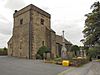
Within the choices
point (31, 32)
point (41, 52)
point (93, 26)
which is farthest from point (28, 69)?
point (93, 26)

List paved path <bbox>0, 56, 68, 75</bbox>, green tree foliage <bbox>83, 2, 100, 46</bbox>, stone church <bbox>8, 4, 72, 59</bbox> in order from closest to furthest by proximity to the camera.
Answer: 1. paved path <bbox>0, 56, 68, 75</bbox>
2. green tree foliage <bbox>83, 2, 100, 46</bbox>
3. stone church <bbox>8, 4, 72, 59</bbox>

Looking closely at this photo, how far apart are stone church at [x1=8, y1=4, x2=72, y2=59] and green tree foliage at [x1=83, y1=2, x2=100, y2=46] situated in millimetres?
8266

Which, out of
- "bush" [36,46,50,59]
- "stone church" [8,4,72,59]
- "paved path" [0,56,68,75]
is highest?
"stone church" [8,4,72,59]

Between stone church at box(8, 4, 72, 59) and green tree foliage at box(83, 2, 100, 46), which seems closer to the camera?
green tree foliage at box(83, 2, 100, 46)

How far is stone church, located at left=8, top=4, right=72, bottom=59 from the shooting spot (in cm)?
3519

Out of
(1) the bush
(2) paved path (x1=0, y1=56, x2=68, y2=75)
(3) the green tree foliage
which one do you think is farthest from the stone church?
(2) paved path (x1=0, y1=56, x2=68, y2=75)

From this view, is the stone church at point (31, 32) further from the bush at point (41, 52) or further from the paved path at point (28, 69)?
the paved path at point (28, 69)

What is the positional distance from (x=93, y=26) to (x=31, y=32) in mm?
12715

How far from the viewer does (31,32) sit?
3525cm

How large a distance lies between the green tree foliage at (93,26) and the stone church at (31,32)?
8.27m

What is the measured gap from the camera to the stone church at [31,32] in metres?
35.2

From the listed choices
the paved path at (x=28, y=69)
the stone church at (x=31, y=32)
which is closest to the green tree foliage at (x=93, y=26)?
the stone church at (x=31, y=32)

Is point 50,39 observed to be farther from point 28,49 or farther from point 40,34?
point 28,49

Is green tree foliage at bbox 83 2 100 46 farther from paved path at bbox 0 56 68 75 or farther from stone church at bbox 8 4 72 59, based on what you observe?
paved path at bbox 0 56 68 75
